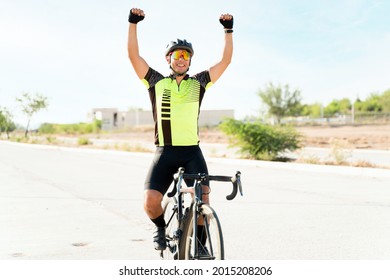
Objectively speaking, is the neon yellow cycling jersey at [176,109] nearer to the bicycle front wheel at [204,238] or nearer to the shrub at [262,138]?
the bicycle front wheel at [204,238]

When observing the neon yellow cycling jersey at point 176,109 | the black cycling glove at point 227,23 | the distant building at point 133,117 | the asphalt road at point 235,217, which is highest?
the distant building at point 133,117

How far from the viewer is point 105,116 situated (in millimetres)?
123812

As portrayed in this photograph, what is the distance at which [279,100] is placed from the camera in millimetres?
72562

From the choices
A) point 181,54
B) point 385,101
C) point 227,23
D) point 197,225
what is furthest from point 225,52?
point 385,101

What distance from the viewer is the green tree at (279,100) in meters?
72.2

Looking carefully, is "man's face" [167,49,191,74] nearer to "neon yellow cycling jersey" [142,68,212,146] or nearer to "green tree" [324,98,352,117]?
"neon yellow cycling jersey" [142,68,212,146]

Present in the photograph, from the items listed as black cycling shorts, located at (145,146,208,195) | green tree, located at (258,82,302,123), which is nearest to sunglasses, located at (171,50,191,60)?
black cycling shorts, located at (145,146,208,195)

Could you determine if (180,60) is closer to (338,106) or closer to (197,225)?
(197,225)

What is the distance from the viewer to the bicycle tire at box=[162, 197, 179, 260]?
4512mm

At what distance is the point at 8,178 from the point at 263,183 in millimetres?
6637

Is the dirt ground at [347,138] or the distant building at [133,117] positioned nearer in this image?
the dirt ground at [347,138]

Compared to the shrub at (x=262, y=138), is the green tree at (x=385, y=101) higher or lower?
higher

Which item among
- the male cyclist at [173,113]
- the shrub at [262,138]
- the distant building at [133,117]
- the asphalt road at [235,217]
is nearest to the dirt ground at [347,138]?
the shrub at [262,138]

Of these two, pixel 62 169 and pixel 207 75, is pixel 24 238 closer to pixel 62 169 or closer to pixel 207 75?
pixel 207 75
